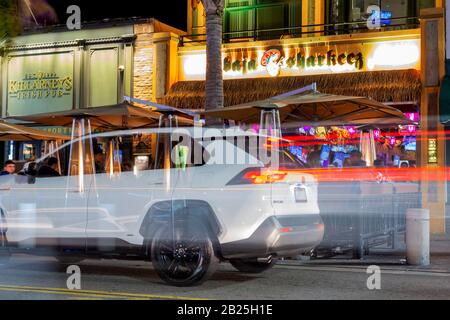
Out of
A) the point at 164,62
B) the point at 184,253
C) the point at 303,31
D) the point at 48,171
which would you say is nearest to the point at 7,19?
the point at 164,62

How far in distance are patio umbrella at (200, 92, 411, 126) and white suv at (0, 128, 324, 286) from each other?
244 cm

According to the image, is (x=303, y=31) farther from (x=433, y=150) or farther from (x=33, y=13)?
(x=33, y=13)

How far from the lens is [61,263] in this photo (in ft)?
36.2

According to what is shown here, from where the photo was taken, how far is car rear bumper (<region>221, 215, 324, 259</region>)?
26.3ft

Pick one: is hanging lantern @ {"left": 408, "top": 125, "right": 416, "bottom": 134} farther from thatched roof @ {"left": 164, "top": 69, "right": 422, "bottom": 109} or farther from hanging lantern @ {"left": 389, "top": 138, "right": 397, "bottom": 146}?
thatched roof @ {"left": 164, "top": 69, "right": 422, "bottom": 109}

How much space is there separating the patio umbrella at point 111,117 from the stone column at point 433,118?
7.24 metres

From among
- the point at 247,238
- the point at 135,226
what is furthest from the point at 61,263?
the point at 247,238

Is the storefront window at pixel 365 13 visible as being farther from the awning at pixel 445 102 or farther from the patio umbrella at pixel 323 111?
the patio umbrella at pixel 323 111

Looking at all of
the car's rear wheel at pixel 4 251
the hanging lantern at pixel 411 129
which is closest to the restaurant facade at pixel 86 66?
the hanging lantern at pixel 411 129

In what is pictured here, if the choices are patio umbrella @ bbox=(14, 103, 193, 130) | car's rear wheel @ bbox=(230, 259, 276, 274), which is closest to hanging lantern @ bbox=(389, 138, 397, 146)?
patio umbrella @ bbox=(14, 103, 193, 130)

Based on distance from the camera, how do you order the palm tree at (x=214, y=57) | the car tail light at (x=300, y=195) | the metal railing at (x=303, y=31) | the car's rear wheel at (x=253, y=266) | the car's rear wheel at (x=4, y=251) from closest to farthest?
the car tail light at (x=300, y=195) < the car's rear wheel at (x=4, y=251) < the car's rear wheel at (x=253, y=266) < the palm tree at (x=214, y=57) < the metal railing at (x=303, y=31)

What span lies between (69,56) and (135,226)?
13056 millimetres

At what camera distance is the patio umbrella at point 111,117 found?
10.3 m
